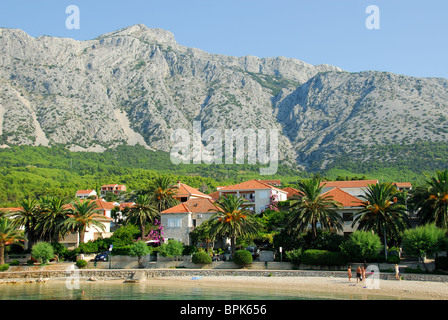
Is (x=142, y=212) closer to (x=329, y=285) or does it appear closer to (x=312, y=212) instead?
(x=312, y=212)

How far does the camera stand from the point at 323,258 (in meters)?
43.0

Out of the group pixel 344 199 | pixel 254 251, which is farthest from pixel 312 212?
pixel 344 199

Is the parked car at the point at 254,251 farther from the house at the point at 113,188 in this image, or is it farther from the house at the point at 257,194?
the house at the point at 113,188

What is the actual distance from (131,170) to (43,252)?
10824 cm

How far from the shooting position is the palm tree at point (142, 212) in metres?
58.1

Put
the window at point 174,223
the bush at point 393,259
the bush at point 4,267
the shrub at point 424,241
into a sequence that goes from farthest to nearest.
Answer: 1. the window at point 174,223
2. the bush at point 4,267
3. the bush at point 393,259
4. the shrub at point 424,241

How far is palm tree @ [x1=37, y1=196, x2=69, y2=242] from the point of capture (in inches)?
2235

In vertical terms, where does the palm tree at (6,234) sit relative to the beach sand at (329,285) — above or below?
above

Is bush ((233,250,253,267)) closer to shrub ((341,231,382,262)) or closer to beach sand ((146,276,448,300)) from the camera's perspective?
beach sand ((146,276,448,300))

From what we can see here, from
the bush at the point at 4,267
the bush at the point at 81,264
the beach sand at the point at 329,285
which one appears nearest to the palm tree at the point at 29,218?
the bush at the point at 4,267

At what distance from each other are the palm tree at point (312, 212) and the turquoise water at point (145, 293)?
35.1 ft

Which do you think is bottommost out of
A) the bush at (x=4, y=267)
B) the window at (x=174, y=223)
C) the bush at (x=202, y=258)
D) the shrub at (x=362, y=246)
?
the bush at (x=4, y=267)

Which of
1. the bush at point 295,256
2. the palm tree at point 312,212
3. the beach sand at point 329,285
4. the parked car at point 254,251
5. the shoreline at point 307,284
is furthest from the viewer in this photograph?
the parked car at point 254,251
